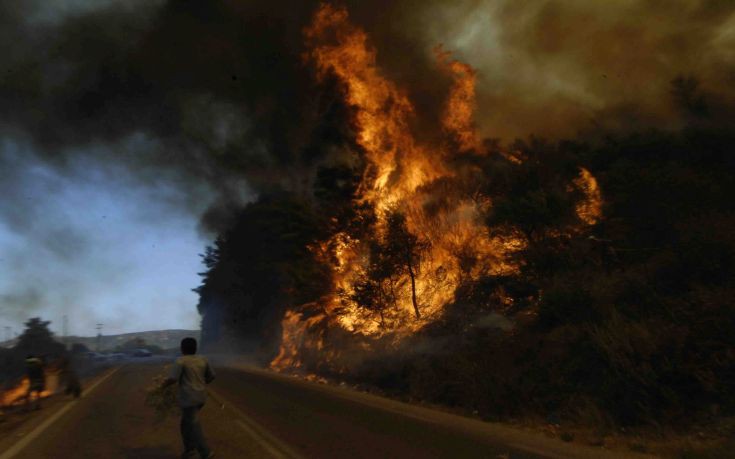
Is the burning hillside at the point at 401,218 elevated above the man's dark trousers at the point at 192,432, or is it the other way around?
the burning hillside at the point at 401,218

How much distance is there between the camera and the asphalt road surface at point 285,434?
27.2 ft

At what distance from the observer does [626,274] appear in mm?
14438

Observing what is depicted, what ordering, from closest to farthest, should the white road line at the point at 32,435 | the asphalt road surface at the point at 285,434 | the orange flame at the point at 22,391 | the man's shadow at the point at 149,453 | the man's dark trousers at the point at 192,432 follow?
1. the man's dark trousers at the point at 192,432
2. the man's shadow at the point at 149,453
3. the asphalt road surface at the point at 285,434
4. the white road line at the point at 32,435
5. the orange flame at the point at 22,391

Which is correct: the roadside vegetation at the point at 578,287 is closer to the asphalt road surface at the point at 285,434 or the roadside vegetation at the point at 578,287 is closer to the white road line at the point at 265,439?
the asphalt road surface at the point at 285,434

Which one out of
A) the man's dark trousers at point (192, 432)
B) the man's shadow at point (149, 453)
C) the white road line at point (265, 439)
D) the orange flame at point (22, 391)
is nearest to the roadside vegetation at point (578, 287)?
the white road line at point (265, 439)

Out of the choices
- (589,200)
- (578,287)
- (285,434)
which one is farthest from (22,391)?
(589,200)

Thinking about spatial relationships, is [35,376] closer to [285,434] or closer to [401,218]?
[285,434]

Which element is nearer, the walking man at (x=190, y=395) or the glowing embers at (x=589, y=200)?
the walking man at (x=190, y=395)

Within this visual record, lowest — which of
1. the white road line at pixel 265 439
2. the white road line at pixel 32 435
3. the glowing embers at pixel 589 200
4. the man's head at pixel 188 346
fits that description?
the white road line at pixel 265 439

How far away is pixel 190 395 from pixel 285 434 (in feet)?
9.51

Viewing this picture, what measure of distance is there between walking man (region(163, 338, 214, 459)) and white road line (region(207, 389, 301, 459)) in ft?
1.90

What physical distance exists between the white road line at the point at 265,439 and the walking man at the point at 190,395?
22.8 inches

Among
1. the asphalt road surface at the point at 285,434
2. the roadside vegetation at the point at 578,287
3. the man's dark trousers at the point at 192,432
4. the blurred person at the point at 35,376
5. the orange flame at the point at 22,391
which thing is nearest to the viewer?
the man's dark trousers at the point at 192,432

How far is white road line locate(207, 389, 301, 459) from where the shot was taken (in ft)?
26.2
